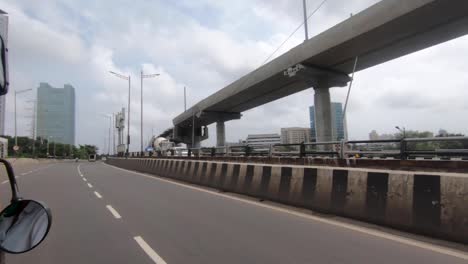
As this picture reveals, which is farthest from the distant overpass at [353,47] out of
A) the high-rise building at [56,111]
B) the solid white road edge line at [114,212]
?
the high-rise building at [56,111]

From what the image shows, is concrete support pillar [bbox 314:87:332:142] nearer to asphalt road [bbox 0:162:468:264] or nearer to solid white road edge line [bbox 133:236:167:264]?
asphalt road [bbox 0:162:468:264]

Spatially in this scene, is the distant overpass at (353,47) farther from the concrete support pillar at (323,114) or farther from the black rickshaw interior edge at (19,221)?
the black rickshaw interior edge at (19,221)

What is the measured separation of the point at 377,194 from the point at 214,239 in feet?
10.5

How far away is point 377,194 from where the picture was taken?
7.28m

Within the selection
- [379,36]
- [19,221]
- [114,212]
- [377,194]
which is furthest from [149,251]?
[379,36]

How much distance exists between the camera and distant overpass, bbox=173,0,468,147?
66.8ft

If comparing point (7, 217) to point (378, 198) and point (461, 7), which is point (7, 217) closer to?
point (378, 198)

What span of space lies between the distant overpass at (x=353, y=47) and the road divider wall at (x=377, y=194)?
1404 centimetres

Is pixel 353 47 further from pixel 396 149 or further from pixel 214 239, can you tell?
pixel 214 239

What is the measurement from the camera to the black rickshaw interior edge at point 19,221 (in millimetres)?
2436

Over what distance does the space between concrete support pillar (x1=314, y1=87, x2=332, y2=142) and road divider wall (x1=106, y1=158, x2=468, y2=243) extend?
19.4m

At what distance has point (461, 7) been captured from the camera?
19.4 meters

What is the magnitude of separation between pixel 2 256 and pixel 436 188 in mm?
6055

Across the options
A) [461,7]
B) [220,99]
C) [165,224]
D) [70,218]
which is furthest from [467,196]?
[220,99]
